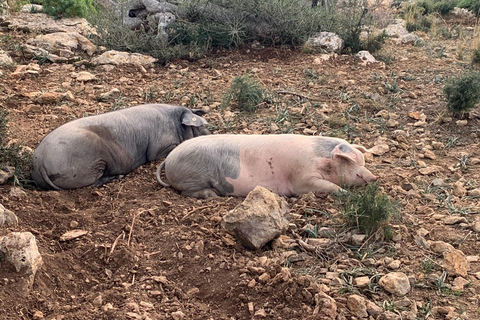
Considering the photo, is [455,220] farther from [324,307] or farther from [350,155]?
[324,307]

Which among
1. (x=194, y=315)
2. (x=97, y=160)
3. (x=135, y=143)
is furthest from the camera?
(x=135, y=143)

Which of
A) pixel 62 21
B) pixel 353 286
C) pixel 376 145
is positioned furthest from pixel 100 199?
pixel 62 21

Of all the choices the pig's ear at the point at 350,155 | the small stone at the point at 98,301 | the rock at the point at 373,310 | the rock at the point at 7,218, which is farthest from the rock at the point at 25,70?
the rock at the point at 373,310

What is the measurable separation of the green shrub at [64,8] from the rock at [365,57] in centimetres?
586

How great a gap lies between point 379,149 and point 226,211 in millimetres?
2307

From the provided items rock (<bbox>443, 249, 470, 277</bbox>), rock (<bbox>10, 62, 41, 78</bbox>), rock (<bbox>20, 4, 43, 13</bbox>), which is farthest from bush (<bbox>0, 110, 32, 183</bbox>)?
rock (<bbox>20, 4, 43, 13</bbox>)

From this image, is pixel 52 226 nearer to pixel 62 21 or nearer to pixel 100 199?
pixel 100 199

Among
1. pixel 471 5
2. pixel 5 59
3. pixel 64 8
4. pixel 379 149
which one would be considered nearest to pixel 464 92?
pixel 379 149

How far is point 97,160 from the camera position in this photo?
519 cm

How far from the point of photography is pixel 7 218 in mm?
3623

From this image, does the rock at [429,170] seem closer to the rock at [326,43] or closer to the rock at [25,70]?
the rock at [326,43]

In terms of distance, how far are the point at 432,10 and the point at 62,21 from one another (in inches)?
435

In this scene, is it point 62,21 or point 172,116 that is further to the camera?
point 62,21

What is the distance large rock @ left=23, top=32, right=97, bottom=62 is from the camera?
27.9 feet
